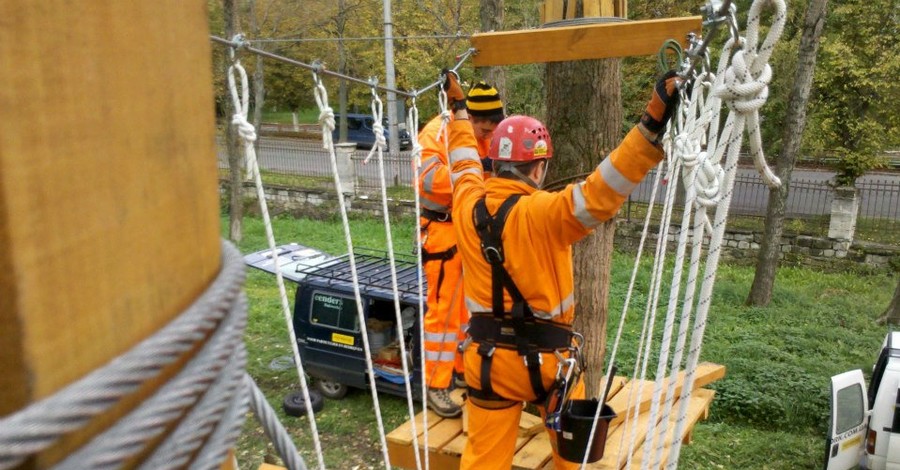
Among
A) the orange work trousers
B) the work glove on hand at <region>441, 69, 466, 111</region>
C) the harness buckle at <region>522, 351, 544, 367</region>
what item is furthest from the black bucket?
the work glove on hand at <region>441, 69, 466, 111</region>

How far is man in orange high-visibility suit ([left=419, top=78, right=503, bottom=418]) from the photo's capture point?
342 centimetres

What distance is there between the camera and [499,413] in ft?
8.13

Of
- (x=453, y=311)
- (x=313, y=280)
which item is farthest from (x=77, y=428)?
(x=313, y=280)

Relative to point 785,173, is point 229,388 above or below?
above

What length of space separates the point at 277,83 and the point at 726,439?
19.7 m

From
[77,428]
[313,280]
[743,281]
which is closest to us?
[77,428]

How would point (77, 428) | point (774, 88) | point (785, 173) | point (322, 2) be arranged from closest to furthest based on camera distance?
point (77, 428), point (785, 173), point (774, 88), point (322, 2)

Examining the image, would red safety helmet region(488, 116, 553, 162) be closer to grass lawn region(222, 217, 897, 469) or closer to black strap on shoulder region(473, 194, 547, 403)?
black strap on shoulder region(473, 194, 547, 403)

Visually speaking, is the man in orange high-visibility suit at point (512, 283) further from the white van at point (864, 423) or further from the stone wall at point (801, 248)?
the stone wall at point (801, 248)

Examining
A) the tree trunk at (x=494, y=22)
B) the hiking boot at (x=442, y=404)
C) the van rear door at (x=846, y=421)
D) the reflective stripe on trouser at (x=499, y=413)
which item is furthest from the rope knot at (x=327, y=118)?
the tree trunk at (x=494, y=22)

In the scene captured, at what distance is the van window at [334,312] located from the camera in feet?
18.7

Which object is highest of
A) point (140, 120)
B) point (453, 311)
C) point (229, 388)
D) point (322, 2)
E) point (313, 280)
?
point (322, 2)

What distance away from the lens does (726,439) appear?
5.34 meters

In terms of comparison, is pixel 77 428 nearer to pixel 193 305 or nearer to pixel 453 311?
pixel 193 305
